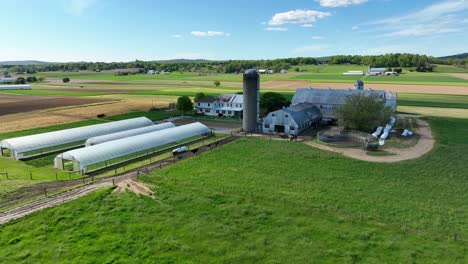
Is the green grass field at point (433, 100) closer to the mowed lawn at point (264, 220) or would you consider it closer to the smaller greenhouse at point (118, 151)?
the mowed lawn at point (264, 220)

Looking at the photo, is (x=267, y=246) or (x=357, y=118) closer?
(x=267, y=246)

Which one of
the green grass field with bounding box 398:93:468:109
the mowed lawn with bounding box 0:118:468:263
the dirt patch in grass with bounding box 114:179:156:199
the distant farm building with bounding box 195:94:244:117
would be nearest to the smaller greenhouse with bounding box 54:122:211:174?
the dirt patch in grass with bounding box 114:179:156:199

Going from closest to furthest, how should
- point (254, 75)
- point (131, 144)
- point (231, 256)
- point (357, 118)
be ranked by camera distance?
point (231, 256) < point (131, 144) < point (357, 118) < point (254, 75)

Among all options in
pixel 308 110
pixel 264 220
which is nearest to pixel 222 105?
pixel 308 110

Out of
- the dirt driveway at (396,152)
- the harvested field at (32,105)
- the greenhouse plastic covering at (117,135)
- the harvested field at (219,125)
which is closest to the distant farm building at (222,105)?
the harvested field at (219,125)

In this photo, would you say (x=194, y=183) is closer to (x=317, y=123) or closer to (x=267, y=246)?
(x=267, y=246)

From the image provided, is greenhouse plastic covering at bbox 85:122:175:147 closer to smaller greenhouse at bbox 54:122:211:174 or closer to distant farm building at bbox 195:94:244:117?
smaller greenhouse at bbox 54:122:211:174

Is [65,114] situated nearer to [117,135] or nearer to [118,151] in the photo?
[117,135]

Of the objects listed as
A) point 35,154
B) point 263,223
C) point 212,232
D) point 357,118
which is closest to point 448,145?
point 357,118
